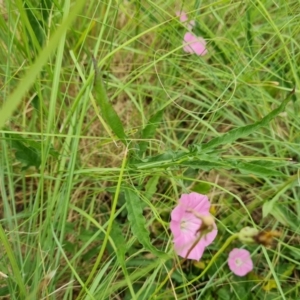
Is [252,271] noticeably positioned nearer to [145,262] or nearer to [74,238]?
[145,262]

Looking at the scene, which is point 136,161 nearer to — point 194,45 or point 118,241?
point 118,241

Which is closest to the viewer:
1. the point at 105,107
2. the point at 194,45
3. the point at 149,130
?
the point at 105,107

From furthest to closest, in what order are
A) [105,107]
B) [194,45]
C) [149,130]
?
[194,45], [149,130], [105,107]

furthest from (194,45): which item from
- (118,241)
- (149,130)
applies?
(118,241)

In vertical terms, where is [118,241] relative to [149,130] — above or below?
below

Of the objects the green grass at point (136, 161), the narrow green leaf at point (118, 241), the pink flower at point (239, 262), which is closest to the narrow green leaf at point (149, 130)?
the green grass at point (136, 161)

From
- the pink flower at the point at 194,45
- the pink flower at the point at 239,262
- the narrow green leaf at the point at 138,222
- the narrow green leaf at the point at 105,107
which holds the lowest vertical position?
the pink flower at the point at 239,262

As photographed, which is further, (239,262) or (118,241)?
(239,262)

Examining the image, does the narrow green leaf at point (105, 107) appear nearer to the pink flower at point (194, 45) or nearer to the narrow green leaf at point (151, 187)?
the narrow green leaf at point (151, 187)
